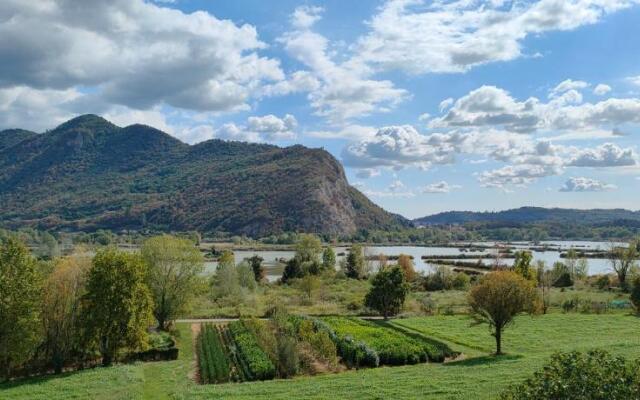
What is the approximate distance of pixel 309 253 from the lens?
110m

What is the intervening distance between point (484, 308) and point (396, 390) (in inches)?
560

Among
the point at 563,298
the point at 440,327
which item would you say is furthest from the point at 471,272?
the point at 440,327

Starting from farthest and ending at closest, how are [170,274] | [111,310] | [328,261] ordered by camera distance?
[328,261], [170,274], [111,310]

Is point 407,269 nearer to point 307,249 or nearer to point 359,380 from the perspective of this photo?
point 307,249

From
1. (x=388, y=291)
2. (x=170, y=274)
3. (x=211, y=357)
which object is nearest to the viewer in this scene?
(x=211, y=357)

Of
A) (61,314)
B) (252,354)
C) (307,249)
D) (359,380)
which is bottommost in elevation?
(359,380)

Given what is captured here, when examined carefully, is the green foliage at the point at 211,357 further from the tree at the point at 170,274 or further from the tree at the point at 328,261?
the tree at the point at 328,261

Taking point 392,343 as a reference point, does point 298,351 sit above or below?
above

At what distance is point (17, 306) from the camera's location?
113ft

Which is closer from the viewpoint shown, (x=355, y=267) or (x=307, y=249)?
(x=355, y=267)

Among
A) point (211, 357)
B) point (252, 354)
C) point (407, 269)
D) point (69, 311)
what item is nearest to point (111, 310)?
point (69, 311)

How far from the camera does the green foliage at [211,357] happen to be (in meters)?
34.2

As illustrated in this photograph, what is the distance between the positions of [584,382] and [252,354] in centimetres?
2931

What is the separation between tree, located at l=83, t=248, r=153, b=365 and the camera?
123ft
